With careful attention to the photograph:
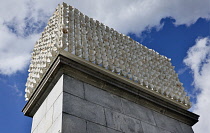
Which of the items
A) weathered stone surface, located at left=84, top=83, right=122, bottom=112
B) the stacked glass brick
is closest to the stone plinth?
weathered stone surface, located at left=84, top=83, right=122, bottom=112

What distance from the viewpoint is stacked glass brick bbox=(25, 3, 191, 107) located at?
295 inches

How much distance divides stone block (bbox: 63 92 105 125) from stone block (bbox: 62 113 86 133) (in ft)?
0.43

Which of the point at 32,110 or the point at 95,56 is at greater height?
the point at 95,56

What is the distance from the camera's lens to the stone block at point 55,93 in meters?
6.31

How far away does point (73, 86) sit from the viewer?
253 inches

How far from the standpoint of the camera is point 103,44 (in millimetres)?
8461

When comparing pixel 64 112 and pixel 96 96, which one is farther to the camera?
pixel 96 96

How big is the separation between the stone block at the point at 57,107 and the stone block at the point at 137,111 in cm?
183

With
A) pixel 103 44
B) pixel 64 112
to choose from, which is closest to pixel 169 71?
pixel 103 44

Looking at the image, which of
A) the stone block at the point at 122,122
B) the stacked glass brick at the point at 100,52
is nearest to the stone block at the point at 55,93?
the stacked glass brick at the point at 100,52

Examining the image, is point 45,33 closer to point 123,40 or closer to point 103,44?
point 103,44

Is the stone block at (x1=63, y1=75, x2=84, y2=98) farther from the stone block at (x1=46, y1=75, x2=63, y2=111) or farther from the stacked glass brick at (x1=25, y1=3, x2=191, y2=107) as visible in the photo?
the stacked glass brick at (x1=25, y1=3, x2=191, y2=107)

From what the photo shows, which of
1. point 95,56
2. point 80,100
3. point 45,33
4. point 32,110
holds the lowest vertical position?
point 80,100

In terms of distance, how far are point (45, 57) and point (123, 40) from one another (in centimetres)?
315
